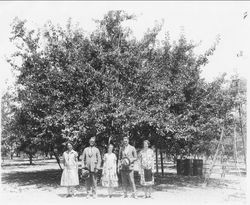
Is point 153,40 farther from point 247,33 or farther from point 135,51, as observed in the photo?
point 247,33

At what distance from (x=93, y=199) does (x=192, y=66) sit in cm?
772

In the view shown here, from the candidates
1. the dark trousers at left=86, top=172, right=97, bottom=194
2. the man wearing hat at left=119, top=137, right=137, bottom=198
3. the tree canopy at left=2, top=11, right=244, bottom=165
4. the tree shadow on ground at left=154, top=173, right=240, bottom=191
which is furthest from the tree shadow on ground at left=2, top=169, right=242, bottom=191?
the dark trousers at left=86, top=172, right=97, bottom=194

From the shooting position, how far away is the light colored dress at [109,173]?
11180 mm

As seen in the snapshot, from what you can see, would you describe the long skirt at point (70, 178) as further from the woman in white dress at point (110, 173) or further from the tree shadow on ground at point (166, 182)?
the tree shadow on ground at point (166, 182)

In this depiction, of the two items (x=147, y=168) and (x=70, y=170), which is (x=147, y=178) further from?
(x=70, y=170)

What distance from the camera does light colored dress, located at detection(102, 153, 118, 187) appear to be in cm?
1118

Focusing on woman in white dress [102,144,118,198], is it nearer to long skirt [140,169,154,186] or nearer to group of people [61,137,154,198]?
group of people [61,137,154,198]

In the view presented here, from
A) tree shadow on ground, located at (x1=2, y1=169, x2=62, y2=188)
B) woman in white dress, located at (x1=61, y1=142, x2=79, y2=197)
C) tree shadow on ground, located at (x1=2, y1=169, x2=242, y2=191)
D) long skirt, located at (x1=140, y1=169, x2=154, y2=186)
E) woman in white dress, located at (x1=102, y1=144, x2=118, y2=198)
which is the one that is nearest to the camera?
long skirt, located at (x1=140, y1=169, x2=154, y2=186)

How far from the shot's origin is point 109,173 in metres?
11.2

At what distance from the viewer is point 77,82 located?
14328 millimetres

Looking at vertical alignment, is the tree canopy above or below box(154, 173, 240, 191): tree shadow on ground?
above

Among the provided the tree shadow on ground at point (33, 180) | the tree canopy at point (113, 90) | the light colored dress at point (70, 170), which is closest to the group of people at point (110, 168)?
the light colored dress at point (70, 170)

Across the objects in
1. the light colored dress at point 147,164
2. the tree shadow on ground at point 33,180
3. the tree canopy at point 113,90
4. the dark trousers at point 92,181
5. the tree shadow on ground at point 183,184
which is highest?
the tree canopy at point 113,90

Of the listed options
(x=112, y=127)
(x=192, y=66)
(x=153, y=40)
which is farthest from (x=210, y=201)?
(x=153, y=40)
